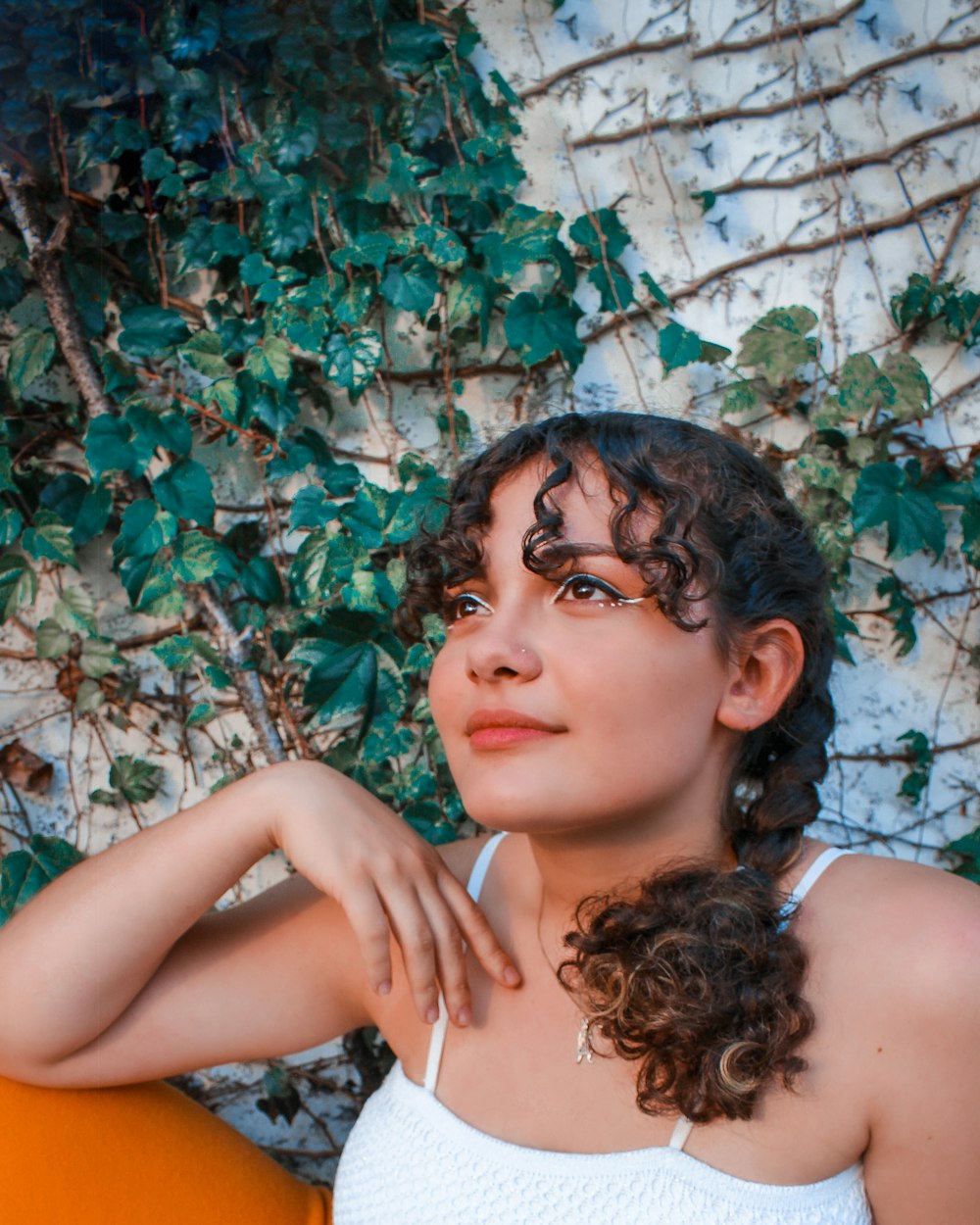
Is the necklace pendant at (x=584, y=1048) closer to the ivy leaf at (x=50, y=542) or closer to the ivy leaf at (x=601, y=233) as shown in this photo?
the ivy leaf at (x=50, y=542)

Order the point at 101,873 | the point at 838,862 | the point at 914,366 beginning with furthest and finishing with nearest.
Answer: the point at 914,366, the point at 101,873, the point at 838,862

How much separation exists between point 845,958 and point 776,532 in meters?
0.47

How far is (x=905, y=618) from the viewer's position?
1997 millimetres

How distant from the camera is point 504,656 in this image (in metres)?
1.09

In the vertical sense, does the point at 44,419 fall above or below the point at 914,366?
above

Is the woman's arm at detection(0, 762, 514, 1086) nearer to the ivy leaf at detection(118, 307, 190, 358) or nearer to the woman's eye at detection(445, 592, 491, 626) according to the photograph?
the woman's eye at detection(445, 592, 491, 626)

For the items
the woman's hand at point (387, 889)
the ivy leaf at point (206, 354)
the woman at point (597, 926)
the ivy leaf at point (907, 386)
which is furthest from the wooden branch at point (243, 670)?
the ivy leaf at point (907, 386)

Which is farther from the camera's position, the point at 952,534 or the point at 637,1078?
the point at 952,534

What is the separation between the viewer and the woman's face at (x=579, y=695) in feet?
3.52

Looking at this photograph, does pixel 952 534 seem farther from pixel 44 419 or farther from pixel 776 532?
pixel 44 419

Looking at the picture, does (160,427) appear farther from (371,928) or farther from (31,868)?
(371,928)

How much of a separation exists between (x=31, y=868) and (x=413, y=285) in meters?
1.25

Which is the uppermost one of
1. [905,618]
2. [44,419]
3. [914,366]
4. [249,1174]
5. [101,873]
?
[44,419]

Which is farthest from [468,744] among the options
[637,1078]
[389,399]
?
[389,399]
